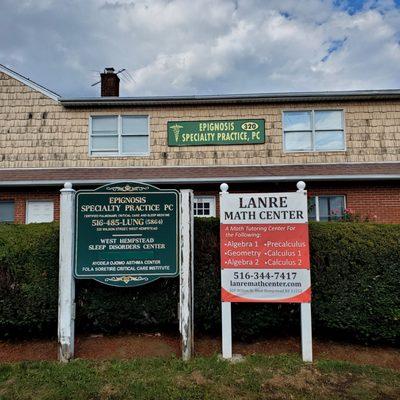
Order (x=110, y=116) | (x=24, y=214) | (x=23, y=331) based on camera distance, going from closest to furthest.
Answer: (x=23, y=331)
(x=24, y=214)
(x=110, y=116)

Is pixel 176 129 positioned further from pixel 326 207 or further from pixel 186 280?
pixel 186 280

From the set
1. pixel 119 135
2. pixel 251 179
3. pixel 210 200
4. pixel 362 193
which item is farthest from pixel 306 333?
pixel 119 135

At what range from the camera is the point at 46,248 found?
5215 millimetres

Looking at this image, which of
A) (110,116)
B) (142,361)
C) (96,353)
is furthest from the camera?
(110,116)

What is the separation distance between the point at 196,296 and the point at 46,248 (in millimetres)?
Answer: 2329

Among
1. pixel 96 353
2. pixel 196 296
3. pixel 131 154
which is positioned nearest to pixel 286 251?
pixel 196 296

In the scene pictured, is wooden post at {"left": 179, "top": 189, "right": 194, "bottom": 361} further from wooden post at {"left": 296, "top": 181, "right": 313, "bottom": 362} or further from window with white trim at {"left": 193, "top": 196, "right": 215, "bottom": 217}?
window with white trim at {"left": 193, "top": 196, "right": 215, "bottom": 217}

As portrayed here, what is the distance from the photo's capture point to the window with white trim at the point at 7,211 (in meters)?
11.7

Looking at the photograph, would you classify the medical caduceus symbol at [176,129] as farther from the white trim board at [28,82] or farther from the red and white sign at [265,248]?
the red and white sign at [265,248]

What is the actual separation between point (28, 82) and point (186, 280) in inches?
430

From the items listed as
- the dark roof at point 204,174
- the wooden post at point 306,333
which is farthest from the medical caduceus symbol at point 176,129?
the wooden post at point 306,333

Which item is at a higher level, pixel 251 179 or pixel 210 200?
pixel 251 179

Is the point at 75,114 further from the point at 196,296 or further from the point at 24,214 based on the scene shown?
the point at 196,296

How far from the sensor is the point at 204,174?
11.0 m
